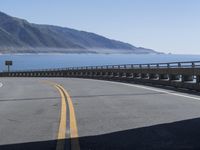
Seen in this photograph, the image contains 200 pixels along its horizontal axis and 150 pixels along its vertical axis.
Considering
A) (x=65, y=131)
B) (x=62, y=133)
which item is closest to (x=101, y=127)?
(x=65, y=131)

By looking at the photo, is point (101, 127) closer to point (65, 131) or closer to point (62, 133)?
point (65, 131)

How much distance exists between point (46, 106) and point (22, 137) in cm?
727

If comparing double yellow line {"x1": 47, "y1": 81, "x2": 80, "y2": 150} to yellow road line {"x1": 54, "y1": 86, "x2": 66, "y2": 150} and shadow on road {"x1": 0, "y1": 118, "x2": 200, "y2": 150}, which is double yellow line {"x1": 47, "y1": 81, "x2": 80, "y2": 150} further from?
shadow on road {"x1": 0, "y1": 118, "x2": 200, "y2": 150}

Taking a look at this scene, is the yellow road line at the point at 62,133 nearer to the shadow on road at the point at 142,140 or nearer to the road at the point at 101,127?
the road at the point at 101,127

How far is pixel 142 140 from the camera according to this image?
977cm

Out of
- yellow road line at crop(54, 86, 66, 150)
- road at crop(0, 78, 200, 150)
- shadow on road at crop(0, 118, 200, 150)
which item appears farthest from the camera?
road at crop(0, 78, 200, 150)

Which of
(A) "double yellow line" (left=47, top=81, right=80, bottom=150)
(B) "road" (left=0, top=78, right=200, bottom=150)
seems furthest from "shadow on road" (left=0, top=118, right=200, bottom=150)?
(A) "double yellow line" (left=47, top=81, right=80, bottom=150)

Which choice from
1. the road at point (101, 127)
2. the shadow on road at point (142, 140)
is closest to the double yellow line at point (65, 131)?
the road at point (101, 127)

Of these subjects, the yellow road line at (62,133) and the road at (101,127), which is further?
the road at (101,127)

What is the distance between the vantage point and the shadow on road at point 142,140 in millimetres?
9016

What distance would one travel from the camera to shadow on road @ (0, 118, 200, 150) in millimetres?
9016

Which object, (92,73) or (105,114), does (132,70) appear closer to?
(92,73)

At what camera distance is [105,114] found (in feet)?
47.2

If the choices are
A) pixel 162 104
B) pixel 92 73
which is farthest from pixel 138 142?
pixel 92 73
